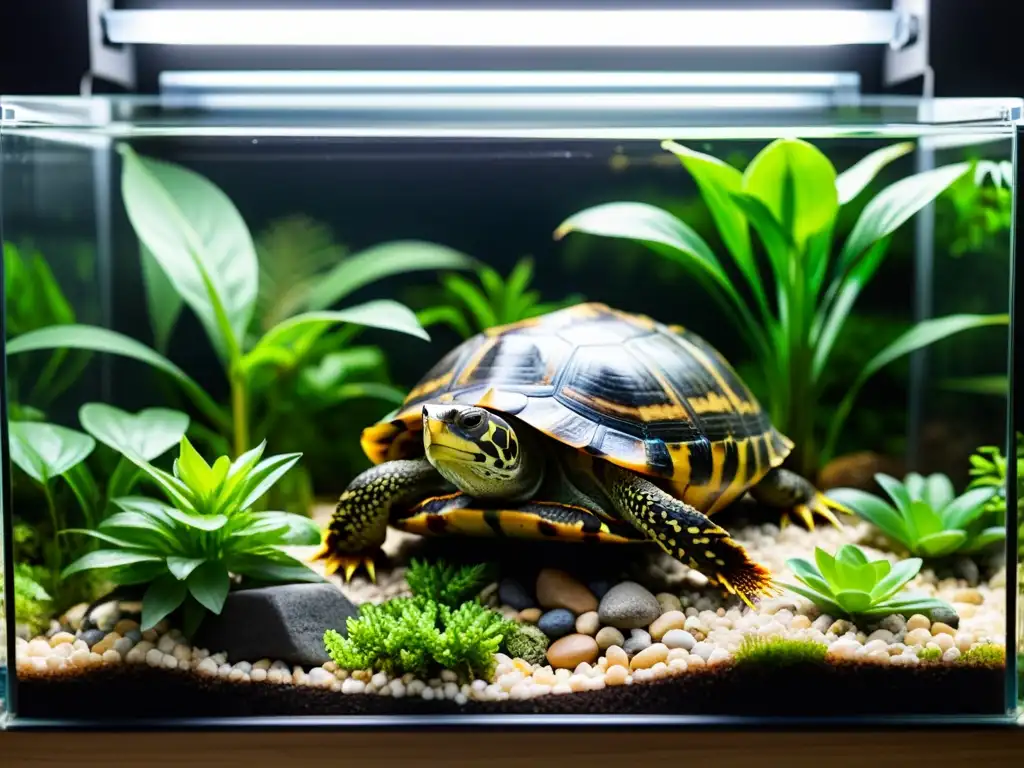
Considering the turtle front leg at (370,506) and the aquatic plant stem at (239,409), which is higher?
the aquatic plant stem at (239,409)

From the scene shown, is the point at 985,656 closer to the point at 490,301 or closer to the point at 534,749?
the point at 534,749

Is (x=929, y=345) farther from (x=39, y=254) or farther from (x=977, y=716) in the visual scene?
(x=39, y=254)

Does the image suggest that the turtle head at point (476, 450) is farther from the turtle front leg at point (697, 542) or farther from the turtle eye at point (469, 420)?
the turtle front leg at point (697, 542)

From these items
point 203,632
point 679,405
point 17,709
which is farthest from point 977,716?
point 17,709

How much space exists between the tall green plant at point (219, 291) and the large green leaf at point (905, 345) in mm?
1069

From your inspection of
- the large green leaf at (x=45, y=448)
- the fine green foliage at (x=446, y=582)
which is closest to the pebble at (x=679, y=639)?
the fine green foliage at (x=446, y=582)

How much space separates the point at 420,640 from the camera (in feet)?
4.11

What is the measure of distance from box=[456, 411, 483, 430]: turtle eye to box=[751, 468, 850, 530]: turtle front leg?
0.77 meters

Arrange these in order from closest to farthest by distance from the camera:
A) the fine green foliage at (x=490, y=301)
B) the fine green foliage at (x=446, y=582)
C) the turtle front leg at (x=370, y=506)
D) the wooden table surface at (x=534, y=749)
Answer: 1. the wooden table surface at (x=534, y=749)
2. the fine green foliage at (x=446, y=582)
3. the turtle front leg at (x=370, y=506)
4. the fine green foliage at (x=490, y=301)

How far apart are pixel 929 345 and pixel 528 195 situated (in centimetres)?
111

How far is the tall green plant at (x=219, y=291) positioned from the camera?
171 centimetres

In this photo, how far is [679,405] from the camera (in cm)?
157

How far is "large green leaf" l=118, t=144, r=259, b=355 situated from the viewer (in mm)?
1734

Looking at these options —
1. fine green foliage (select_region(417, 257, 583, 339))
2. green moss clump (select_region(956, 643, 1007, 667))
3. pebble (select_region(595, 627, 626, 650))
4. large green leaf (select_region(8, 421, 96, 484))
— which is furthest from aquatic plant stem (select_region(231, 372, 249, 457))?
green moss clump (select_region(956, 643, 1007, 667))
